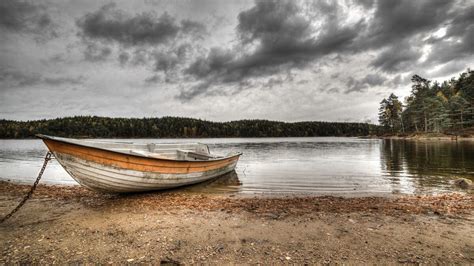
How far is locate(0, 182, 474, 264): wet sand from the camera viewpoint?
4.60 meters

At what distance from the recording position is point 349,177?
15.5 m

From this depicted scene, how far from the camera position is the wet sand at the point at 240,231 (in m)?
4.60

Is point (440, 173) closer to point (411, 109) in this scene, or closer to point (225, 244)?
point (225, 244)

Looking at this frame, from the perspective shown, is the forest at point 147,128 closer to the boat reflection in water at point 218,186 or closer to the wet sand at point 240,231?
the boat reflection in water at point 218,186

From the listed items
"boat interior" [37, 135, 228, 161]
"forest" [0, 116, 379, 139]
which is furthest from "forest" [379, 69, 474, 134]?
"boat interior" [37, 135, 228, 161]

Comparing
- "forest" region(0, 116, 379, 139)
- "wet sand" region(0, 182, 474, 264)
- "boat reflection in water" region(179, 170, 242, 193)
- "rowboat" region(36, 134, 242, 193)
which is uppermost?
"forest" region(0, 116, 379, 139)

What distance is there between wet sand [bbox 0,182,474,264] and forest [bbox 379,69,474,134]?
79.6m

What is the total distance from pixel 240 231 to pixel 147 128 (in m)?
152

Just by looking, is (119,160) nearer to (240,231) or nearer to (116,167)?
(116,167)

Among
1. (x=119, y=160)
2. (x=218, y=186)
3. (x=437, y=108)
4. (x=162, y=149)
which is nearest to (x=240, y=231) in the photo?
(x=119, y=160)

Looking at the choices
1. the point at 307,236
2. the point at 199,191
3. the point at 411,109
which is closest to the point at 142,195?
the point at 199,191

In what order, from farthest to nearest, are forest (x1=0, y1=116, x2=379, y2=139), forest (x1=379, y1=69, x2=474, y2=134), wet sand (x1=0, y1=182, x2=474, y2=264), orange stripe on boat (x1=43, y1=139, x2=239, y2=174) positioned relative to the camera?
1. forest (x1=0, y1=116, x2=379, y2=139)
2. forest (x1=379, y1=69, x2=474, y2=134)
3. orange stripe on boat (x1=43, y1=139, x2=239, y2=174)
4. wet sand (x1=0, y1=182, x2=474, y2=264)

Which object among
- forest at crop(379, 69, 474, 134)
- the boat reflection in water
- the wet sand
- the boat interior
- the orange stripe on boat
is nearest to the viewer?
the wet sand

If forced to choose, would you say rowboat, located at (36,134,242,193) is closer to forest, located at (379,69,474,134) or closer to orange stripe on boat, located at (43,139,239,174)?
orange stripe on boat, located at (43,139,239,174)
